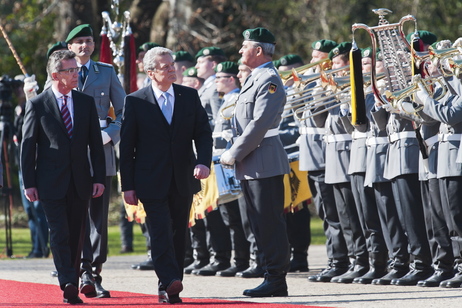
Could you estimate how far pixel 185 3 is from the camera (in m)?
19.5

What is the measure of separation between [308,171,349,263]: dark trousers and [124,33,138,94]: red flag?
2.38 m

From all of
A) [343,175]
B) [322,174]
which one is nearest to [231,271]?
[322,174]

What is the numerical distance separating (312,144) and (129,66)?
2670mm

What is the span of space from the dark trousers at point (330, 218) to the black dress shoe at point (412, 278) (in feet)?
3.23

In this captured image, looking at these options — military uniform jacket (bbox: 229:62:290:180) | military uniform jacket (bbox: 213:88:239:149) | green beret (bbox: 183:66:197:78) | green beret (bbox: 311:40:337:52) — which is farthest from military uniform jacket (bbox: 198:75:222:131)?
military uniform jacket (bbox: 229:62:290:180)

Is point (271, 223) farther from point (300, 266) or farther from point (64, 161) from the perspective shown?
point (300, 266)

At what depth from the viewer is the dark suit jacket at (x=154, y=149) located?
303 inches

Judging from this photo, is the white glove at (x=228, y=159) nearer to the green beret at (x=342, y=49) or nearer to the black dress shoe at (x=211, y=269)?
the green beret at (x=342, y=49)

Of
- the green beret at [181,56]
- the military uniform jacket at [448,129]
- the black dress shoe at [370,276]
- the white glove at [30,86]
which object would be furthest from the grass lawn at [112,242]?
the military uniform jacket at [448,129]

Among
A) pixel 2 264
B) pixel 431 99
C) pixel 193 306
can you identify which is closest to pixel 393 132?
pixel 431 99

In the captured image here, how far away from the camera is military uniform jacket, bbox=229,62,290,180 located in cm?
809

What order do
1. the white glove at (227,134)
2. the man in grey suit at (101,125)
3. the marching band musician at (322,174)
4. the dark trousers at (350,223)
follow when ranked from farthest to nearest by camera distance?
1. the white glove at (227,134)
2. the marching band musician at (322,174)
3. the dark trousers at (350,223)
4. the man in grey suit at (101,125)

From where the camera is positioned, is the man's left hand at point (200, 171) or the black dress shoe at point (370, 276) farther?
the black dress shoe at point (370, 276)

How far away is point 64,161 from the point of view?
776 cm
